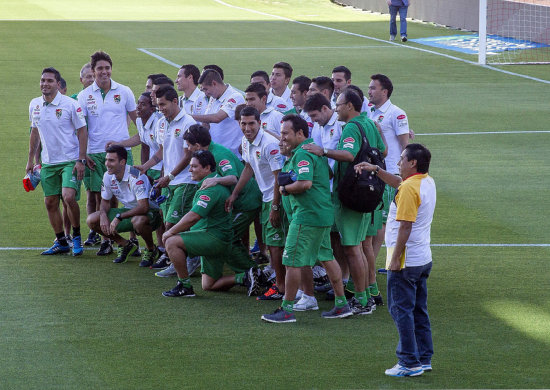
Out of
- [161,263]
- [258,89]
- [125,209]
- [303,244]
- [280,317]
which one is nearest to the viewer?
[303,244]

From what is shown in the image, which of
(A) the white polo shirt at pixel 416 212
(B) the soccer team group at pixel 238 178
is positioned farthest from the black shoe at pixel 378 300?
(A) the white polo shirt at pixel 416 212

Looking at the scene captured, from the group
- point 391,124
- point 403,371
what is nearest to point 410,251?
point 403,371

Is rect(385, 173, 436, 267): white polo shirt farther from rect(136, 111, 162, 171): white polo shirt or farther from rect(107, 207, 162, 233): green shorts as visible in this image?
rect(136, 111, 162, 171): white polo shirt

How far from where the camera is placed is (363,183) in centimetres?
864

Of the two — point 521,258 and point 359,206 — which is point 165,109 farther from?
point 521,258

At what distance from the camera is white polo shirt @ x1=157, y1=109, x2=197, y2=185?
10.4 m

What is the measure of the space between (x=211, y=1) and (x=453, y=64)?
2666 centimetres

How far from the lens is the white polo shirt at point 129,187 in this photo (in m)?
10.9

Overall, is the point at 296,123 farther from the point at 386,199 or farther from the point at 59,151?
the point at 59,151

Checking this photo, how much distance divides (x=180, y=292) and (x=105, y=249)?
6.94 feet

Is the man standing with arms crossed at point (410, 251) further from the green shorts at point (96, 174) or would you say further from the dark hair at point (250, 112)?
the green shorts at point (96, 174)

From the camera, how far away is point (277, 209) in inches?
362

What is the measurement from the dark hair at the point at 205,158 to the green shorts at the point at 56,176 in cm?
236

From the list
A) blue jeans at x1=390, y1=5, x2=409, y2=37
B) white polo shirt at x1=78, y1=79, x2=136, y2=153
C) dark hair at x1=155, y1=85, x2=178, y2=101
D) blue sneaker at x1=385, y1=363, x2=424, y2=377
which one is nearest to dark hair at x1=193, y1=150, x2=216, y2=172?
dark hair at x1=155, y1=85, x2=178, y2=101
